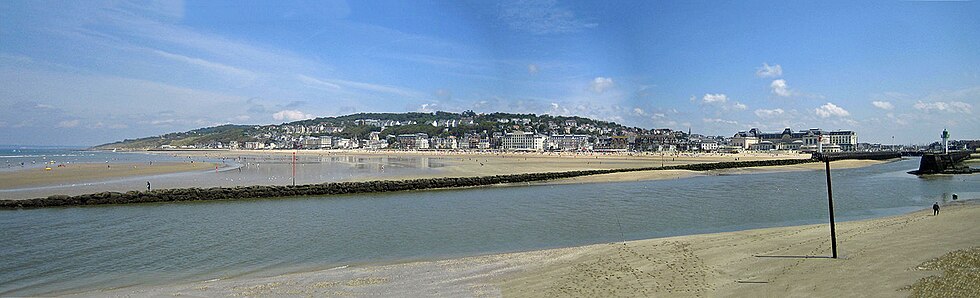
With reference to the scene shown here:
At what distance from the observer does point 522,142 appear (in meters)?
128

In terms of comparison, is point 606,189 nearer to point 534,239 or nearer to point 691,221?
point 691,221

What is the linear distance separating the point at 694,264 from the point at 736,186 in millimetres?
20762

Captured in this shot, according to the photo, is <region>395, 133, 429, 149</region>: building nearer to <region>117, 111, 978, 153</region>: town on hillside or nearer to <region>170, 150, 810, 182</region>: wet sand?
<region>117, 111, 978, 153</region>: town on hillside

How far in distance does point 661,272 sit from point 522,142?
394ft

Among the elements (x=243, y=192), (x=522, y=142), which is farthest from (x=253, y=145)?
(x=243, y=192)

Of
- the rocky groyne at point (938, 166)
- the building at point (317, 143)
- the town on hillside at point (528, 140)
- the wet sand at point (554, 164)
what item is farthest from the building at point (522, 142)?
the rocky groyne at point (938, 166)

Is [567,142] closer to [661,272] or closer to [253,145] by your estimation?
[253,145]

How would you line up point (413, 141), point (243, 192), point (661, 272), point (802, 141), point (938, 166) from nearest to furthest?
point (661, 272) < point (243, 192) < point (938, 166) < point (802, 141) < point (413, 141)

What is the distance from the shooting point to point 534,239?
12.2 meters

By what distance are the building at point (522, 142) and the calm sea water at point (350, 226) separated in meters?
103

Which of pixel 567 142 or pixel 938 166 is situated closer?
pixel 938 166

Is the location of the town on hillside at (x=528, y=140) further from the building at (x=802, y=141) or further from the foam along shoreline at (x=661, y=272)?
the foam along shoreline at (x=661, y=272)

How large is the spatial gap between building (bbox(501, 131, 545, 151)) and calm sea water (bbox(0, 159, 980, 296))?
102729 mm

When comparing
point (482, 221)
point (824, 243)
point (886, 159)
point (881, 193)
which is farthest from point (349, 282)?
point (886, 159)
